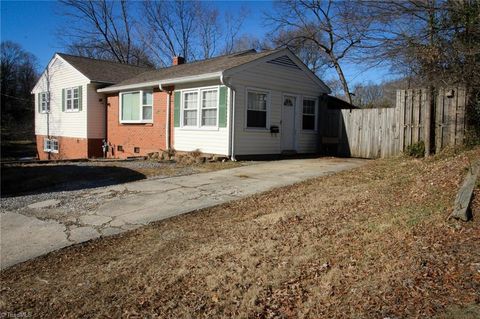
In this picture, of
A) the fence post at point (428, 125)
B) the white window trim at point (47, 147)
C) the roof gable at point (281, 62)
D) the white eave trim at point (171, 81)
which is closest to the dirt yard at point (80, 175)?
the white eave trim at point (171, 81)

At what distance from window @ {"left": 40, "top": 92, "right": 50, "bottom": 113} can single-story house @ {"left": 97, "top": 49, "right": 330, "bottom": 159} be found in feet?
29.0

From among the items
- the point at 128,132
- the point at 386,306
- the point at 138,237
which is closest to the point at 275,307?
the point at 386,306

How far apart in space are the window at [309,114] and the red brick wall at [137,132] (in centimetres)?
542

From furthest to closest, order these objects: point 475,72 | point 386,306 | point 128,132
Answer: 1. point 128,132
2. point 475,72
3. point 386,306

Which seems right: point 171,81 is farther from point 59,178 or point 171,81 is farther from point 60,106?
point 60,106

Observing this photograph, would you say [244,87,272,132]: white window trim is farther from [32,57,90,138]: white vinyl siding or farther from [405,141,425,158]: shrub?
[32,57,90,138]: white vinyl siding

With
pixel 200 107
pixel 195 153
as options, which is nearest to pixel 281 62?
pixel 200 107

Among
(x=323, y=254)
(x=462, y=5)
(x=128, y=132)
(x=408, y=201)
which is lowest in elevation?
(x=323, y=254)

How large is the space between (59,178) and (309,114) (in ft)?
32.1

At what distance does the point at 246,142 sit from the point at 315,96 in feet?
14.3

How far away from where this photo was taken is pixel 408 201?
17.8 ft

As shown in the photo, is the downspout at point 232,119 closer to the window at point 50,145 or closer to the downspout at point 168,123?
the downspout at point 168,123

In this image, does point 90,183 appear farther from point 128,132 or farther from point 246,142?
point 128,132

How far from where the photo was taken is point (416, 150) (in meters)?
11.3
